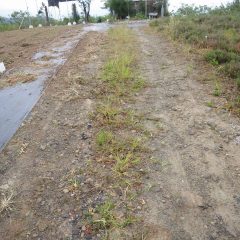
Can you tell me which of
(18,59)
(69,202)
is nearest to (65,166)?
(69,202)

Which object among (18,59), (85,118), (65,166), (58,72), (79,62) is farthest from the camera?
(18,59)

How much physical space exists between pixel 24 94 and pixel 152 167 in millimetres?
3506

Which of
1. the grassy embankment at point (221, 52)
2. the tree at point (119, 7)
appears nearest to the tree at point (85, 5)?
the tree at point (119, 7)

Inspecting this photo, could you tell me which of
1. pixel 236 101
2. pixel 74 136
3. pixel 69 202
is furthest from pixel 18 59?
pixel 69 202

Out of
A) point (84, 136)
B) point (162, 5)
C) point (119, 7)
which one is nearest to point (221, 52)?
point (84, 136)

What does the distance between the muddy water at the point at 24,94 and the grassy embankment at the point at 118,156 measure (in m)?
1.19

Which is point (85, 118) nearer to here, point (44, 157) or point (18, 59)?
point (44, 157)

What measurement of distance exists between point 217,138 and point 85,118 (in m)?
1.92

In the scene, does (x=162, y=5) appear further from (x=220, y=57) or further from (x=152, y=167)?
(x=152, y=167)

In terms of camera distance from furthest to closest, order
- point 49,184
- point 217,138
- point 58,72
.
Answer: point 58,72
point 217,138
point 49,184

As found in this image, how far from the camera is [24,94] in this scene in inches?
243

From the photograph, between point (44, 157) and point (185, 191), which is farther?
point (44, 157)

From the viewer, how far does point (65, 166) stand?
3707 millimetres

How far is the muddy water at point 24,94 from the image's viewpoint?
16.0ft
